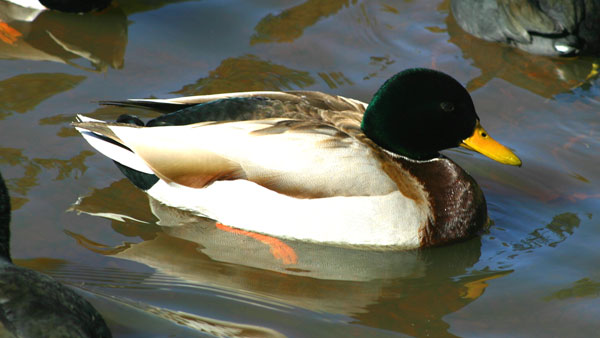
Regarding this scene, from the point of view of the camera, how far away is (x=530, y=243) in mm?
5219

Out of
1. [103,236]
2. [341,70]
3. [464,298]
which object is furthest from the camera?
[341,70]

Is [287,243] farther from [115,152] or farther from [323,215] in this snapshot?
[115,152]

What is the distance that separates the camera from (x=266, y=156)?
495 centimetres

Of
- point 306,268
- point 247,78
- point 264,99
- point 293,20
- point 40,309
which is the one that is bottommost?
point 306,268

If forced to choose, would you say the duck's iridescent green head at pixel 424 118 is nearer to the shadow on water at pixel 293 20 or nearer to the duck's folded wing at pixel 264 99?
the duck's folded wing at pixel 264 99

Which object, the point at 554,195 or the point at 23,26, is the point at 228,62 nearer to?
the point at 23,26

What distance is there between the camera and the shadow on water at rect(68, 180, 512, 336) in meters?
4.60

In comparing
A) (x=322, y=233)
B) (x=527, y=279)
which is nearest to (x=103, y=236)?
(x=322, y=233)

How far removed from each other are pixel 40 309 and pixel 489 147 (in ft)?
9.34

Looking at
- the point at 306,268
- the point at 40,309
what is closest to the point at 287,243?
the point at 306,268

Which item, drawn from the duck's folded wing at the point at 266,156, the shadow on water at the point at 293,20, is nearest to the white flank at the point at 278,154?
the duck's folded wing at the point at 266,156

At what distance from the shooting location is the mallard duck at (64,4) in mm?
7500

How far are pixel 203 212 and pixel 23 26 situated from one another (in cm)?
301

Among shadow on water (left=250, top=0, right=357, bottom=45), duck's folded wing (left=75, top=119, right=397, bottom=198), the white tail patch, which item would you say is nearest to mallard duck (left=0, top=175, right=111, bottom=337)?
duck's folded wing (left=75, top=119, right=397, bottom=198)
